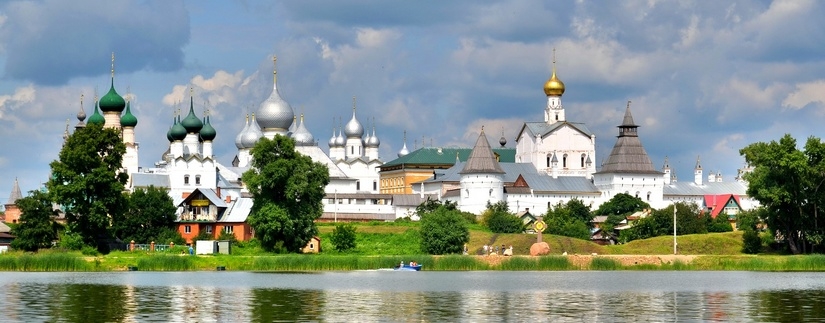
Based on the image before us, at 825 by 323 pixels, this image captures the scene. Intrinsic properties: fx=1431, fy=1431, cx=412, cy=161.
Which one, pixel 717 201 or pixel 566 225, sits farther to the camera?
pixel 717 201

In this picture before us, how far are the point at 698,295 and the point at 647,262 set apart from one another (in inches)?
834

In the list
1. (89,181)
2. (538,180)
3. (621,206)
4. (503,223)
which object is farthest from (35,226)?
(538,180)

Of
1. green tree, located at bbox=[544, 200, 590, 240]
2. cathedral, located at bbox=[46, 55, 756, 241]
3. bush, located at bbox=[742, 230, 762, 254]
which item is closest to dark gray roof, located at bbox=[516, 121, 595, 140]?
cathedral, located at bbox=[46, 55, 756, 241]

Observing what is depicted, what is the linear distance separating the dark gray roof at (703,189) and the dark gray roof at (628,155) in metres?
8.55

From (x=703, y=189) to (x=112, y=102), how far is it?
50815 mm

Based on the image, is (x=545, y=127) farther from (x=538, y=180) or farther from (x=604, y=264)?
(x=604, y=264)

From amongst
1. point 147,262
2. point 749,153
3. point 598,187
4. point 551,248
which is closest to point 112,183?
point 147,262

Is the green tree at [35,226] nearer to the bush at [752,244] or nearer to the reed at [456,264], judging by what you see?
the reed at [456,264]

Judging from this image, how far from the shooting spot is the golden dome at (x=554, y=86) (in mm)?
125438

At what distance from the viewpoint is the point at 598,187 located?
366 feet

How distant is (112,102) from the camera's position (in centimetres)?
10562

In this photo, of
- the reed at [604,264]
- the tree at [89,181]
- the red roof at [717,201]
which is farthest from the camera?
the red roof at [717,201]

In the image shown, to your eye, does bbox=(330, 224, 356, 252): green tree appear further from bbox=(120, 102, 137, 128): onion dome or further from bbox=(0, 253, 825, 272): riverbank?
bbox=(120, 102, 137, 128): onion dome

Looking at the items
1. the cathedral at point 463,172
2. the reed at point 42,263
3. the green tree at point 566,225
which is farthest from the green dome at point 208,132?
the reed at point 42,263
